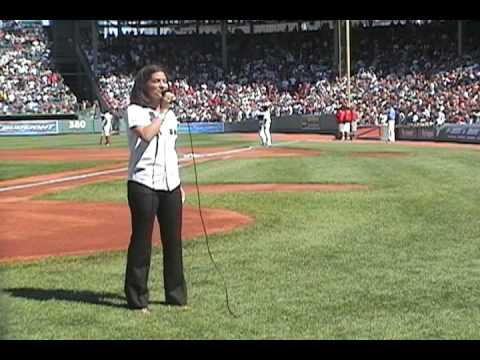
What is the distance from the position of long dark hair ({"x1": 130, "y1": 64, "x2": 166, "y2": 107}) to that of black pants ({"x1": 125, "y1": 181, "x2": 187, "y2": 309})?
62 cm

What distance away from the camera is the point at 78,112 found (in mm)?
52094

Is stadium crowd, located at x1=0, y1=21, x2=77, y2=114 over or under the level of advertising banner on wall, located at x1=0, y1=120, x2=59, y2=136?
over

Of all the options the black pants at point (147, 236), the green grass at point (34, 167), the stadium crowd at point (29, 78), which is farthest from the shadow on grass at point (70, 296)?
the stadium crowd at point (29, 78)

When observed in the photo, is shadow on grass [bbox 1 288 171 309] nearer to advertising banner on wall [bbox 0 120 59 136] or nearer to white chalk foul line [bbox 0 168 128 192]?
white chalk foul line [bbox 0 168 128 192]

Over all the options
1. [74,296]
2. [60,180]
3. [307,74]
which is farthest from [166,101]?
[307,74]

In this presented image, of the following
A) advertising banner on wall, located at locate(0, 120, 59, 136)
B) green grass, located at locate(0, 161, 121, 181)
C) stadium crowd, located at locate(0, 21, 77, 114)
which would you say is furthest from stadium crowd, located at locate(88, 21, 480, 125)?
green grass, located at locate(0, 161, 121, 181)

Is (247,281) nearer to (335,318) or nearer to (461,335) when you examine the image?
(335,318)

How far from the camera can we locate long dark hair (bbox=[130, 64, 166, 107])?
5.91 metres

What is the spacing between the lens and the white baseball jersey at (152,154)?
590 centimetres

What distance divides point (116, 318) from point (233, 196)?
29.3ft

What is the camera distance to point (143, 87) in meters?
5.95

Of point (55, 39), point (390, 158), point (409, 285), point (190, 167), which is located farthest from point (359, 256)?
point (55, 39)

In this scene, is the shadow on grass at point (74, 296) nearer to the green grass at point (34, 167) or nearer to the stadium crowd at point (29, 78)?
the green grass at point (34, 167)

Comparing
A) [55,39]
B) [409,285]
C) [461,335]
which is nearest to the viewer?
[461,335]
